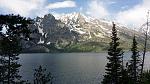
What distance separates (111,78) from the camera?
62.3 m

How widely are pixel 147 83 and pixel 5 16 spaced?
2208 cm

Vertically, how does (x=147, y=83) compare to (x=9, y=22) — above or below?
below

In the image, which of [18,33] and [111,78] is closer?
[18,33]

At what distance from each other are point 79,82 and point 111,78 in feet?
339

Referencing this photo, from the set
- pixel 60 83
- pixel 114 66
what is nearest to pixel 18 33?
pixel 114 66

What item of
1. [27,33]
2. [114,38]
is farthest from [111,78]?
[27,33]

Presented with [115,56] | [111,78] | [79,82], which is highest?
[115,56]

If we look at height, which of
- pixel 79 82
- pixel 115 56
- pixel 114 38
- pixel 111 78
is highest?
pixel 114 38

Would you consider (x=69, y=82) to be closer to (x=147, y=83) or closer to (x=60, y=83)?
(x=60, y=83)

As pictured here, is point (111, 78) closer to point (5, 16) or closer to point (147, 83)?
point (147, 83)

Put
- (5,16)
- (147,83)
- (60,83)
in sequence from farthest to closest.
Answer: (60,83) → (147,83) → (5,16)

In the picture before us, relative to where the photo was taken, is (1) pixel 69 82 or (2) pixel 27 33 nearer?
(2) pixel 27 33

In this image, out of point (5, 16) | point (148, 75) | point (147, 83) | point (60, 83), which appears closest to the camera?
point (5, 16)

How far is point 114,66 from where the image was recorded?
62.0 metres
